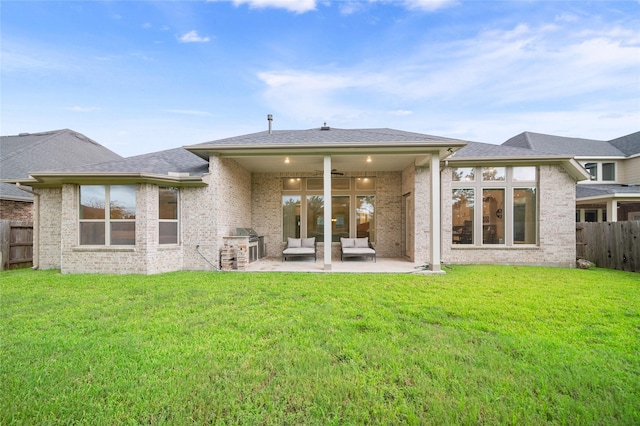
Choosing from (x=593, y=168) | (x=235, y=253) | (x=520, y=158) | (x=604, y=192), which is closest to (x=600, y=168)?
(x=593, y=168)

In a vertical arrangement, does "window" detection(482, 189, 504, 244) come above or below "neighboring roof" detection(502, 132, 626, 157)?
below

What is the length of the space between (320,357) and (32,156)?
18.5 meters

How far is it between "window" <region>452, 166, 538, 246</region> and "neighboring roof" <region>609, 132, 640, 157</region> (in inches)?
546

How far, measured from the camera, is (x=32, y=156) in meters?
13.5

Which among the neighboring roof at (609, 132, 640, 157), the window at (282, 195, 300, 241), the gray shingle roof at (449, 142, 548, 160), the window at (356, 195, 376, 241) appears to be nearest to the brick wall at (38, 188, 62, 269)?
the window at (282, 195, 300, 241)

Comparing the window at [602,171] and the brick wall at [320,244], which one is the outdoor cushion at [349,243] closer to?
the brick wall at [320,244]

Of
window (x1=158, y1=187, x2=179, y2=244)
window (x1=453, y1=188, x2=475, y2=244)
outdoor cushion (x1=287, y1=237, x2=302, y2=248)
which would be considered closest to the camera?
window (x1=158, y1=187, x2=179, y2=244)

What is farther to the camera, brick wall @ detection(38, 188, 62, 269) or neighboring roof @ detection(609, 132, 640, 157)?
neighboring roof @ detection(609, 132, 640, 157)

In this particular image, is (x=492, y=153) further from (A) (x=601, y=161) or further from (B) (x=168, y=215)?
(A) (x=601, y=161)

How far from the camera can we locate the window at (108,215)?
783cm

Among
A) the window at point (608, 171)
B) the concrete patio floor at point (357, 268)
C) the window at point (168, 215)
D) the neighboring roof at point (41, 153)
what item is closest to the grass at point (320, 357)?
the concrete patio floor at point (357, 268)

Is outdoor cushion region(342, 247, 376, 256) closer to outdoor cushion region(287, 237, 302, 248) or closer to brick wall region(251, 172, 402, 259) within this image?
brick wall region(251, 172, 402, 259)

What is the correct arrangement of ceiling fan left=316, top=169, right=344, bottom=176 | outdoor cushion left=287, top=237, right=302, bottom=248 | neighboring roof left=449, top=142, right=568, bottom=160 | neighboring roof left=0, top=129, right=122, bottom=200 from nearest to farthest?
neighboring roof left=449, top=142, right=568, bottom=160, outdoor cushion left=287, top=237, right=302, bottom=248, ceiling fan left=316, top=169, right=344, bottom=176, neighboring roof left=0, top=129, right=122, bottom=200

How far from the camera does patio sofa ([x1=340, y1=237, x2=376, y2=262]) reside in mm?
9812
